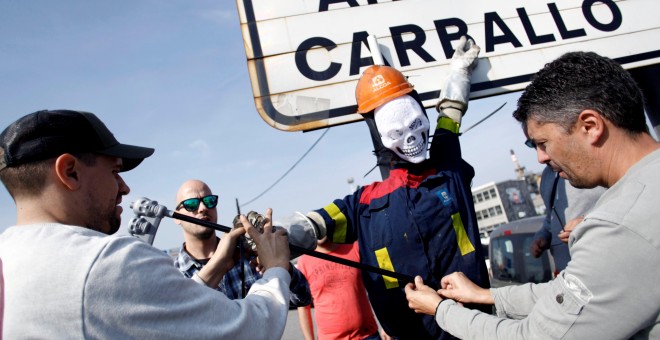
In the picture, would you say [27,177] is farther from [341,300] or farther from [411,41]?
[341,300]

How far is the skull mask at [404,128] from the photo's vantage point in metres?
2.25

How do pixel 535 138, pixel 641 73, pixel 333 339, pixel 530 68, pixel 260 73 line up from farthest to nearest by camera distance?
pixel 333 339 < pixel 641 73 < pixel 530 68 < pixel 260 73 < pixel 535 138

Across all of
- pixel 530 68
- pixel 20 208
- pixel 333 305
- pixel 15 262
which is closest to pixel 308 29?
pixel 530 68

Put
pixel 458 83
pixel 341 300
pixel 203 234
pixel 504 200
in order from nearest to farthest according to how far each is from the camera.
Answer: pixel 458 83 → pixel 203 234 → pixel 341 300 → pixel 504 200

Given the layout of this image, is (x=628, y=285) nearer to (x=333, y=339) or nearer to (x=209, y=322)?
(x=209, y=322)

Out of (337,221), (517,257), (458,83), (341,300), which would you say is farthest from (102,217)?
(517,257)

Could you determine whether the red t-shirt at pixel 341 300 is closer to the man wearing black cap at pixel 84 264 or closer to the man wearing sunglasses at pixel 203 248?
the man wearing sunglasses at pixel 203 248

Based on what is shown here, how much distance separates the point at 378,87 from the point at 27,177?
1567 mm

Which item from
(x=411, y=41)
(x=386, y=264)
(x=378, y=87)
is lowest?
(x=386, y=264)

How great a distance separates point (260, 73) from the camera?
2506mm

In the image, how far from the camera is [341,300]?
3.63 m

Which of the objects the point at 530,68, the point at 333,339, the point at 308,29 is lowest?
the point at 333,339

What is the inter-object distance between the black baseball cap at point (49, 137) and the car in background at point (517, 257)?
4.63 m

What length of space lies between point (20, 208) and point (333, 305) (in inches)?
106
